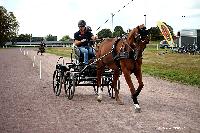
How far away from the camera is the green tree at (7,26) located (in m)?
116

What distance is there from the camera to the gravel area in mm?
8070

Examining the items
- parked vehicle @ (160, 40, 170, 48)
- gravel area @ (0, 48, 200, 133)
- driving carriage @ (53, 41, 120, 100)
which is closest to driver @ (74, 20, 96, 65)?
driving carriage @ (53, 41, 120, 100)

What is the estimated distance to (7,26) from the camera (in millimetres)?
121562

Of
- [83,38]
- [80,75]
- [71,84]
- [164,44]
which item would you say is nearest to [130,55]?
[80,75]

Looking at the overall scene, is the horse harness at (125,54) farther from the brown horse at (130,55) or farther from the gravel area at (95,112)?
the gravel area at (95,112)

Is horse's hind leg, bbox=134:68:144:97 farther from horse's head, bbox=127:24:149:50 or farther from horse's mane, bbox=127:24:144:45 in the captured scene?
horse's mane, bbox=127:24:144:45

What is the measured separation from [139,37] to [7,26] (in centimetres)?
11555

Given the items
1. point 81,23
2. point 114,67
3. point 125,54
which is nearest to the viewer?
point 125,54

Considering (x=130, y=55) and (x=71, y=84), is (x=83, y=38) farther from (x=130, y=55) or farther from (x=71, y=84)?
(x=130, y=55)

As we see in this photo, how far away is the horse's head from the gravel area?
1649 millimetres

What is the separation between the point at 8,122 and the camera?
8.73 m

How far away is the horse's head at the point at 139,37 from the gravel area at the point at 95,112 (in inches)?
64.9

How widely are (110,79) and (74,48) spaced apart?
63.1 inches

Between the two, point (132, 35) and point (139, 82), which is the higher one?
point (132, 35)
